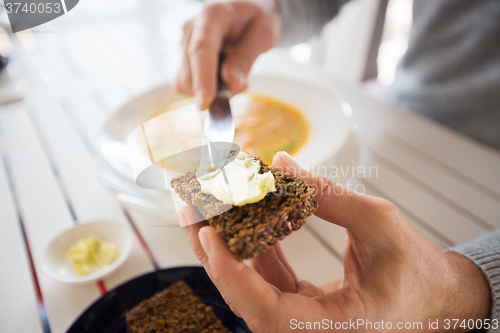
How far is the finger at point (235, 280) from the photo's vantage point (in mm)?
299

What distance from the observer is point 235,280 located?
11.8 inches

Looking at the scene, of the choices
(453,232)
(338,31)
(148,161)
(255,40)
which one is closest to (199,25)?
(255,40)

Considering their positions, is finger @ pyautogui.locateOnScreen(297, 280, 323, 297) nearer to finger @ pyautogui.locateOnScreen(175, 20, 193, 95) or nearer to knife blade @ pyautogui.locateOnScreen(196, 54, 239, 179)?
knife blade @ pyautogui.locateOnScreen(196, 54, 239, 179)

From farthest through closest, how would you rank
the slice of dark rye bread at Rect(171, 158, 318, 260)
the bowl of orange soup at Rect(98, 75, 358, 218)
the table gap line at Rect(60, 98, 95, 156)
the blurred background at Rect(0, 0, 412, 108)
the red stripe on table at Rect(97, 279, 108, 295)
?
the blurred background at Rect(0, 0, 412, 108), the table gap line at Rect(60, 98, 95, 156), the red stripe on table at Rect(97, 279, 108, 295), the bowl of orange soup at Rect(98, 75, 358, 218), the slice of dark rye bread at Rect(171, 158, 318, 260)

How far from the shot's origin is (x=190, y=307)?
478 millimetres

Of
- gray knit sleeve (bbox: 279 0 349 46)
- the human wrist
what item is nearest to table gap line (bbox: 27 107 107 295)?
the human wrist

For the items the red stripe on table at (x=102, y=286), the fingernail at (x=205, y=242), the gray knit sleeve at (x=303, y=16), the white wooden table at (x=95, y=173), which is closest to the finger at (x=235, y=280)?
the fingernail at (x=205, y=242)

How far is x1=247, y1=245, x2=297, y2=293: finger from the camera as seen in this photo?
454 millimetres

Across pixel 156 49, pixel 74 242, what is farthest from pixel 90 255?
pixel 156 49

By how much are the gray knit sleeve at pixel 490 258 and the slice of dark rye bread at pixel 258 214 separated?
0.30 meters

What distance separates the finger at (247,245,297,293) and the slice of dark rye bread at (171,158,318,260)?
16 centimetres

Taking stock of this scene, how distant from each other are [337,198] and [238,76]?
39 centimetres

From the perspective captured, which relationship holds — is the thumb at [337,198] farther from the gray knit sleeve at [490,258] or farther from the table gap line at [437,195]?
the table gap line at [437,195]

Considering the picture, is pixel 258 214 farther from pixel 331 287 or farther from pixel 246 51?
pixel 246 51
